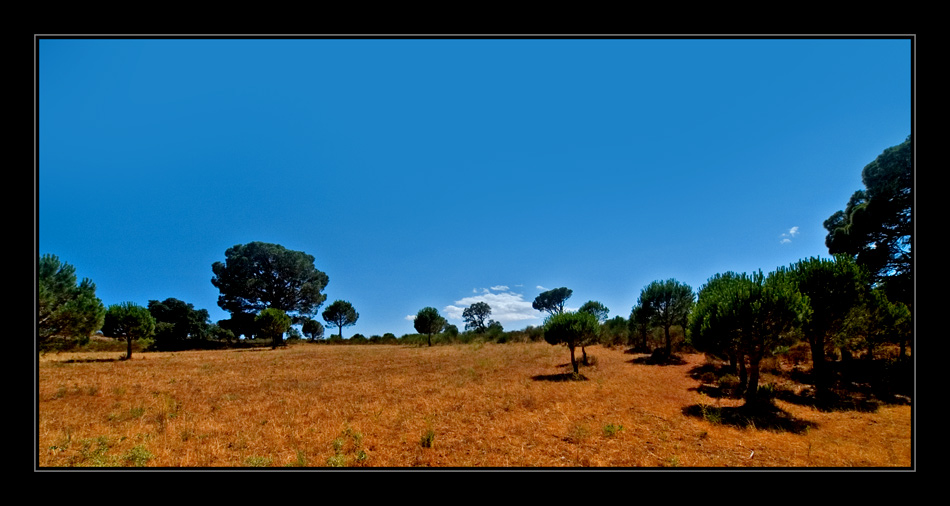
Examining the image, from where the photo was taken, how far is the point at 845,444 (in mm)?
7105

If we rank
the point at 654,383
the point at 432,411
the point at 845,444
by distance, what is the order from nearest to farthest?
the point at 845,444
the point at 432,411
the point at 654,383

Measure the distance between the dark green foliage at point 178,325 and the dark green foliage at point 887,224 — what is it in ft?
199

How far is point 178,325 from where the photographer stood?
41969 mm

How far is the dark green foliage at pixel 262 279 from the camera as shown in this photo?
48656 millimetres

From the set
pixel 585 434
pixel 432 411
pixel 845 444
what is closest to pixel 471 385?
pixel 432 411

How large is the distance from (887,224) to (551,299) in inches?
2258

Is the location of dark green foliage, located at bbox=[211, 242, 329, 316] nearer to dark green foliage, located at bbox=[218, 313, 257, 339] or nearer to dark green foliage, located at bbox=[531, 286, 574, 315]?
dark green foliage, located at bbox=[218, 313, 257, 339]

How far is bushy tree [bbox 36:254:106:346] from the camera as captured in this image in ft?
49.5

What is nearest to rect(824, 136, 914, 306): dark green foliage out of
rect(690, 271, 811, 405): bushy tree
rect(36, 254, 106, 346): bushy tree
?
rect(690, 271, 811, 405): bushy tree

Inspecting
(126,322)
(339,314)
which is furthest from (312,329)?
(126,322)

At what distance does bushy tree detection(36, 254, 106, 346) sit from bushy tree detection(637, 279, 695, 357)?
35441 millimetres
